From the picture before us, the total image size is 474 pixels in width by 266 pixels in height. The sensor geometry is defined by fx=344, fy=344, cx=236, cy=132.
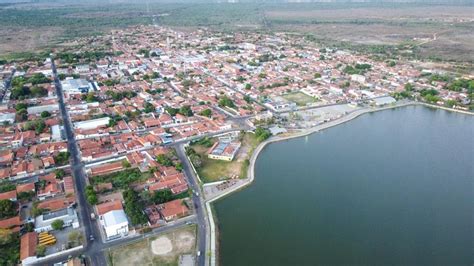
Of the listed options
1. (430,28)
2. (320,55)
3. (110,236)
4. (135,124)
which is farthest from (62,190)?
(430,28)

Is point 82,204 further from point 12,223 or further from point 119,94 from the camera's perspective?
point 119,94

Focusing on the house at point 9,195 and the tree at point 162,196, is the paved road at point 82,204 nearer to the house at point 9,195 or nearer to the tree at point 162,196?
the house at point 9,195

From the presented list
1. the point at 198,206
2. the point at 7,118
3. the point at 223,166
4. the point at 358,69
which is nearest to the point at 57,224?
the point at 198,206

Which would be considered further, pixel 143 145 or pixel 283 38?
pixel 283 38

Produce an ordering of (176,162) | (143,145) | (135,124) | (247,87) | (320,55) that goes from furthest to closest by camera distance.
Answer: (320,55) → (247,87) → (135,124) → (143,145) → (176,162)

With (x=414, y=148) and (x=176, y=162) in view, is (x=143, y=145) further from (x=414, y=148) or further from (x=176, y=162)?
(x=414, y=148)

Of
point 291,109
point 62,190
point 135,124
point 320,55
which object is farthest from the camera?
point 320,55
